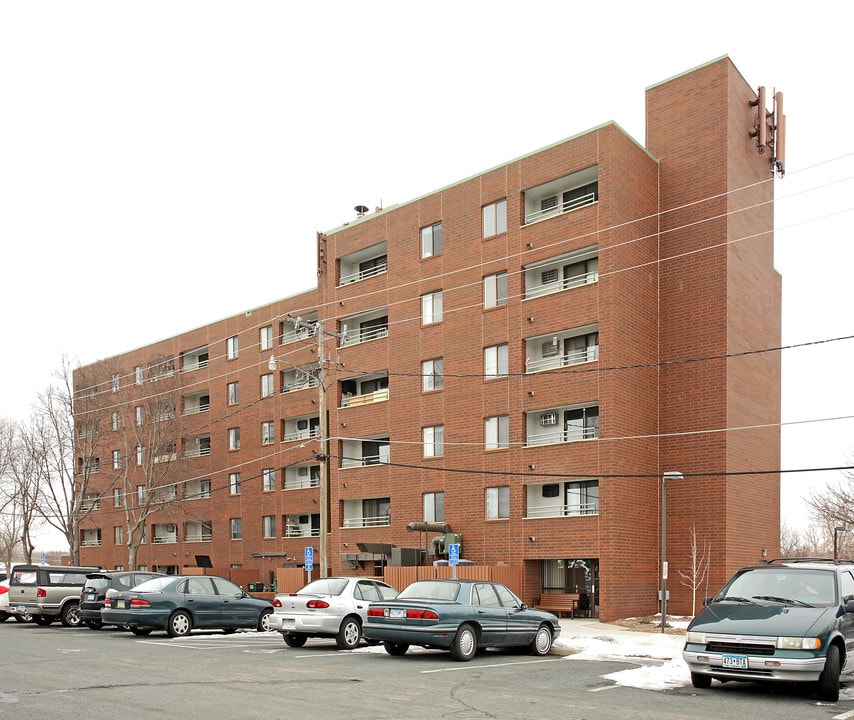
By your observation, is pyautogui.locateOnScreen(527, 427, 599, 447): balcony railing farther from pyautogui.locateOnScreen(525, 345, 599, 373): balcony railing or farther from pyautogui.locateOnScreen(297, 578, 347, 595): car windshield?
pyautogui.locateOnScreen(297, 578, 347, 595): car windshield

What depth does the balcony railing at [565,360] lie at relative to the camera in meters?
35.9

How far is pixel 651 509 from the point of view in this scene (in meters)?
36.1

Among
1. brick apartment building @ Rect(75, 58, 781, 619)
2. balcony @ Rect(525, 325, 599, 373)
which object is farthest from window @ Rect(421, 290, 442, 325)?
balcony @ Rect(525, 325, 599, 373)

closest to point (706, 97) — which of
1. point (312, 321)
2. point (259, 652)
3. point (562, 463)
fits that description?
point (562, 463)

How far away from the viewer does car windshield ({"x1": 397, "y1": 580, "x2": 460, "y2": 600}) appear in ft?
57.0

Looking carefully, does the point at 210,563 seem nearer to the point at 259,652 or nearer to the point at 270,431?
the point at 270,431

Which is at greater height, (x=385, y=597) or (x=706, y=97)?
(x=706, y=97)

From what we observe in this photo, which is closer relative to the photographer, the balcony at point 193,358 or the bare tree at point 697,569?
the bare tree at point 697,569

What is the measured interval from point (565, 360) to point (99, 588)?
19.1 m

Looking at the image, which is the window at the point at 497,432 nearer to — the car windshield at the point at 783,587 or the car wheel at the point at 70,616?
the car wheel at the point at 70,616

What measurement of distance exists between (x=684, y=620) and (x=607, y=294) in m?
11.6

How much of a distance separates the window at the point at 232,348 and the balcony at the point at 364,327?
11.9 metres

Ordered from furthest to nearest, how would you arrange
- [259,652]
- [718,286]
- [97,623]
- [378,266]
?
[378,266]
[718,286]
[97,623]
[259,652]

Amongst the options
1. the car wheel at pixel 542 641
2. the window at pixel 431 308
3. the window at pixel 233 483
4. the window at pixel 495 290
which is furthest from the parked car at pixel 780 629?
the window at pixel 233 483
